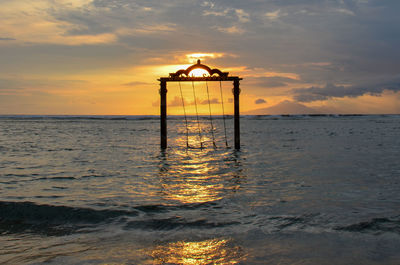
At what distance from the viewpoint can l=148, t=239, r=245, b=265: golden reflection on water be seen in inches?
218

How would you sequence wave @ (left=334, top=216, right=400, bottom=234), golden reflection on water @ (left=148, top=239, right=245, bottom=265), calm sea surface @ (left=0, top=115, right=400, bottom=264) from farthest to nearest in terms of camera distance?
wave @ (left=334, top=216, right=400, bottom=234) → calm sea surface @ (left=0, top=115, right=400, bottom=264) → golden reflection on water @ (left=148, top=239, right=245, bottom=265)

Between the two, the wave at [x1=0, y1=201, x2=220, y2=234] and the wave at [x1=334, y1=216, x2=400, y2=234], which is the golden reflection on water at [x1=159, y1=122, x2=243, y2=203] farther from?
the wave at [x1=334, y1=216, x2=400, y2=234]

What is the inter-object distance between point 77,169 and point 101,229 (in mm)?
8241

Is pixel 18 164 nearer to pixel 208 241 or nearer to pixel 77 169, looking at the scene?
pixel 77 169

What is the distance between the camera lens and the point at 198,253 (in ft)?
19.1

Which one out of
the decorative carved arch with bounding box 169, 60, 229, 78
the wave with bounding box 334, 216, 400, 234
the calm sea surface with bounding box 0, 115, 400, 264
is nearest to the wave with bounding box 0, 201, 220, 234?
the calm sea surface with bounding box 0, 115, 400, 264

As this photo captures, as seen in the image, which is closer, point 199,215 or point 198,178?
point 199,215

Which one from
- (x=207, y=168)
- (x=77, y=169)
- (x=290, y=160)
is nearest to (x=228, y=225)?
(x=207, y=168)

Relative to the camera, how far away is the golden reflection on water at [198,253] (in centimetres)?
554

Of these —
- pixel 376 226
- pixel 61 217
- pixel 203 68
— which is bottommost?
pixel 376 226

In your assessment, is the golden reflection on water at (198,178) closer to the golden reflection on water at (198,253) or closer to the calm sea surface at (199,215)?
the calm sea surface at (199,215)

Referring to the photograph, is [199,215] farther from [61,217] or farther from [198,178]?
[198,178]

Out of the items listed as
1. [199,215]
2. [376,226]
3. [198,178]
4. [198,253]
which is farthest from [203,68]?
[198,253]

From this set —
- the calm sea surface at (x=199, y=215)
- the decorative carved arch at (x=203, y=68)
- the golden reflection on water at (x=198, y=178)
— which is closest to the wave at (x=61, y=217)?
the calm sea surface at (x=199, y=215)
